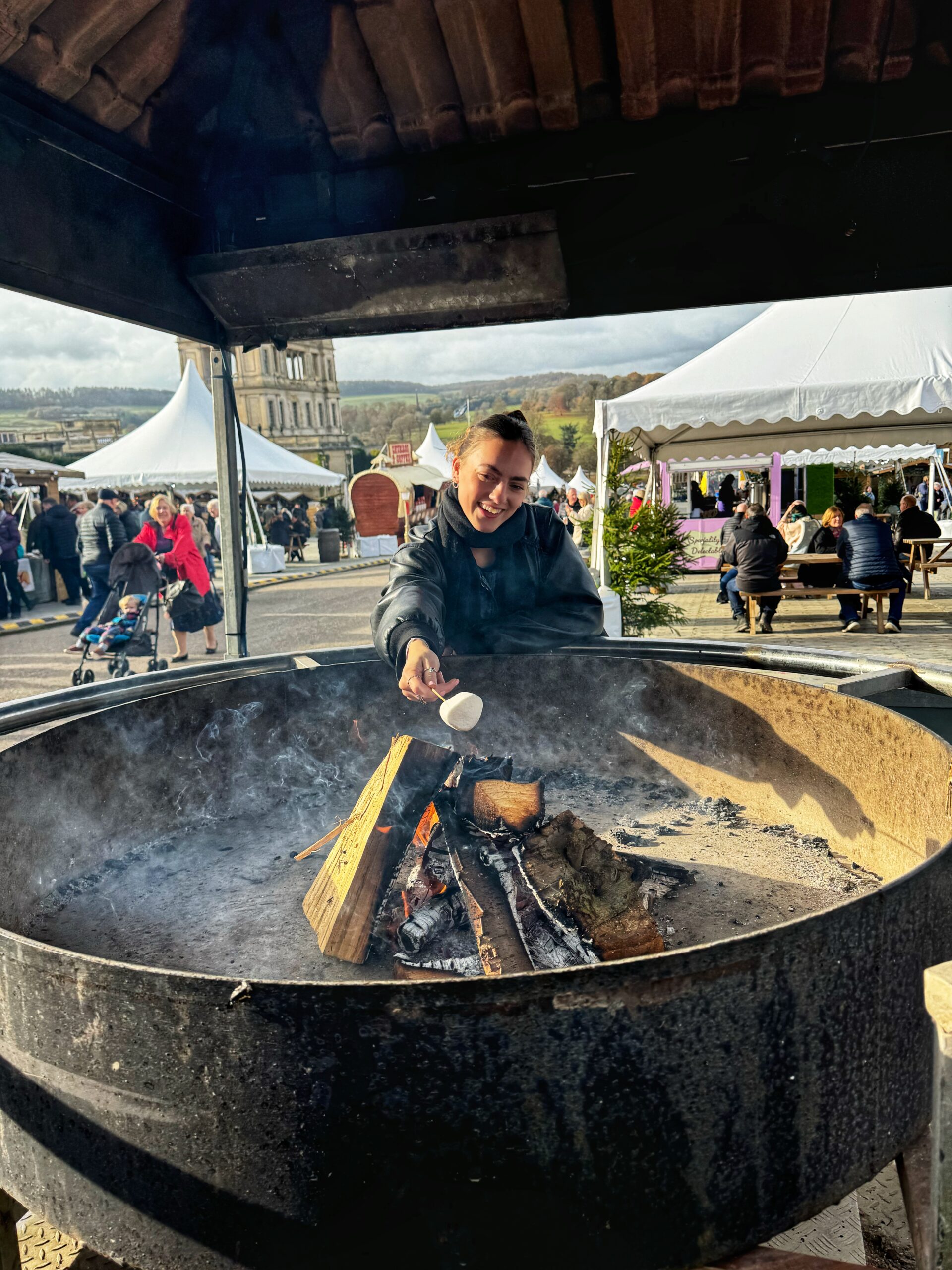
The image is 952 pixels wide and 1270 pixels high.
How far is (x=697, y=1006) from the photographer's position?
1.10 m

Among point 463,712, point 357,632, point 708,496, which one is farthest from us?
point 708,496

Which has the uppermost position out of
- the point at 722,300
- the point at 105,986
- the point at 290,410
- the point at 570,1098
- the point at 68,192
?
the point at 290,410

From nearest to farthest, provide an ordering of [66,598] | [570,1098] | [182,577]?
[570,1098]
[182,577]
[66,598]

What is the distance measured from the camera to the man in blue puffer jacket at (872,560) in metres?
8.84

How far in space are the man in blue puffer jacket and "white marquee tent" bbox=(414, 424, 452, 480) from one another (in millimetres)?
24011

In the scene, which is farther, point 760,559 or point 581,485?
point 581,485

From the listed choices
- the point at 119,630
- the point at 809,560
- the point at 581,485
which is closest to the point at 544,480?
the point at 581,485

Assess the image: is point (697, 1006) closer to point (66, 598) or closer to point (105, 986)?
point (105, 986)

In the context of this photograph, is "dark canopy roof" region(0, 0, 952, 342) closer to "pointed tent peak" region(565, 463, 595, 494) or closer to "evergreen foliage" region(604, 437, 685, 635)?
"evergreen foliage" region(604, 437, 685, 635)

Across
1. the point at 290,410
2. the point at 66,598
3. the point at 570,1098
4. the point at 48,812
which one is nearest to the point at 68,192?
the point at 48,812

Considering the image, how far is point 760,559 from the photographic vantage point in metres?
9.29

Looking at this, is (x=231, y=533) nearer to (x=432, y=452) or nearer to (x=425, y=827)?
(x=425, y=827)

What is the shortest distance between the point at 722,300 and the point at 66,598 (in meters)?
13.9

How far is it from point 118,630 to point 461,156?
5809 mm
